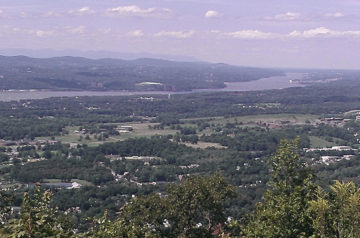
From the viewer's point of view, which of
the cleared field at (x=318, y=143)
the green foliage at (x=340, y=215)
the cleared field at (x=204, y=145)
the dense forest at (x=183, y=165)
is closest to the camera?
the green foliage at (x=340, y=215)

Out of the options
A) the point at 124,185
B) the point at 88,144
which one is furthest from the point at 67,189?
the point at 88,144

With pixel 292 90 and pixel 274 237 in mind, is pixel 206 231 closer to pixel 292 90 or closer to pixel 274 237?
pixel 274 237

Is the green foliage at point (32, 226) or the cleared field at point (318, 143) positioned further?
the cleared field at point (318, 143)

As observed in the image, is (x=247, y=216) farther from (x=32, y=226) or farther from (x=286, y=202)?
(x=32, y=226)

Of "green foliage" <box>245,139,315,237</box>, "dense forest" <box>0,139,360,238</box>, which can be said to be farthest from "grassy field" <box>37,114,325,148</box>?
"green foliage" <box>245,139,315,237</box>

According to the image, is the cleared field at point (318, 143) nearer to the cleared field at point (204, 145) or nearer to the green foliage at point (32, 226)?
the cleared field at point (204, 145)

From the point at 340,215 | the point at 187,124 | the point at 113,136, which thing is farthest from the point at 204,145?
the point at 340,215

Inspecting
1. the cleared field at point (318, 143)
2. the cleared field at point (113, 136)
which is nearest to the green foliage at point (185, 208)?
the cleared field at point (113, 136)

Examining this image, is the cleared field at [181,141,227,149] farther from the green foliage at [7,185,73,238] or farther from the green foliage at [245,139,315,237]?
the green foliage at [7,185,73,238]
